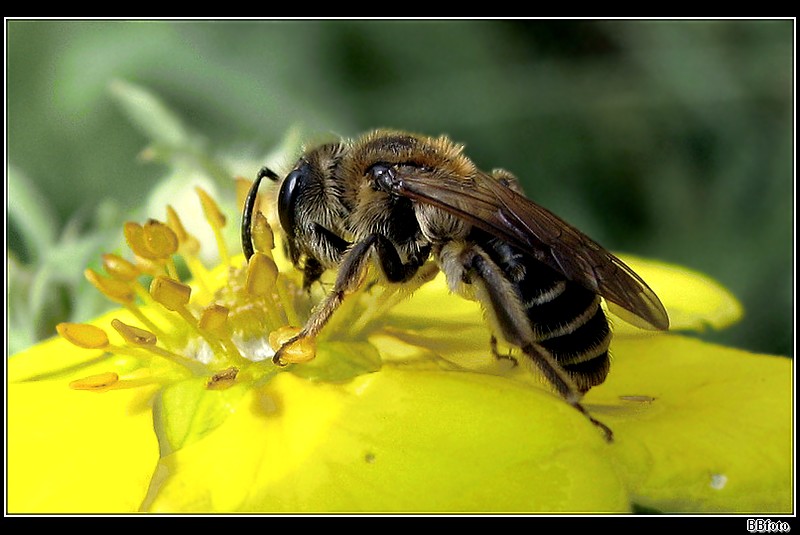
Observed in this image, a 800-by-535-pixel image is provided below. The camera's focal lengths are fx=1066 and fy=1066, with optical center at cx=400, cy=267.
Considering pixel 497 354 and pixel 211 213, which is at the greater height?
pixel 211 213

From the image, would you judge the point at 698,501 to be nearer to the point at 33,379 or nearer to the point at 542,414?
the point at 542,414

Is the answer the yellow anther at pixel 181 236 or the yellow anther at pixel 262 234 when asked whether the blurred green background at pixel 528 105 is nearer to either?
the yellow anther at pixel 181 236

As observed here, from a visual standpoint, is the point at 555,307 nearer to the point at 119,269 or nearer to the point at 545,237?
the point at 545,237

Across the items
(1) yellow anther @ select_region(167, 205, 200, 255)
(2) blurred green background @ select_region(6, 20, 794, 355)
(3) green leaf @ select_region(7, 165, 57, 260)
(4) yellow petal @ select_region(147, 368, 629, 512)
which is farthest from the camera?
(2) blurred green background @ select_region(6, 20, 794, 355)

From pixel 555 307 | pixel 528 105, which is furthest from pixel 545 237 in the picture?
pixel 528 105

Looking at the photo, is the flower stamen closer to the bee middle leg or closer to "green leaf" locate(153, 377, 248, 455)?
"green leaf" locate(153, 377, 248, 455)

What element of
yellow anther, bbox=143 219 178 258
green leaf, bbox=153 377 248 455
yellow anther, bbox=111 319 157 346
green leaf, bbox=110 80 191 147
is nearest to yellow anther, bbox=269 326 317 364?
green leaf, bbox=153 377 248 455

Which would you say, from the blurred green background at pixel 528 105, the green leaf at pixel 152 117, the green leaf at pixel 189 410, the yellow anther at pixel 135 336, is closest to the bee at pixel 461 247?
the green leaf at pixel 189 410
